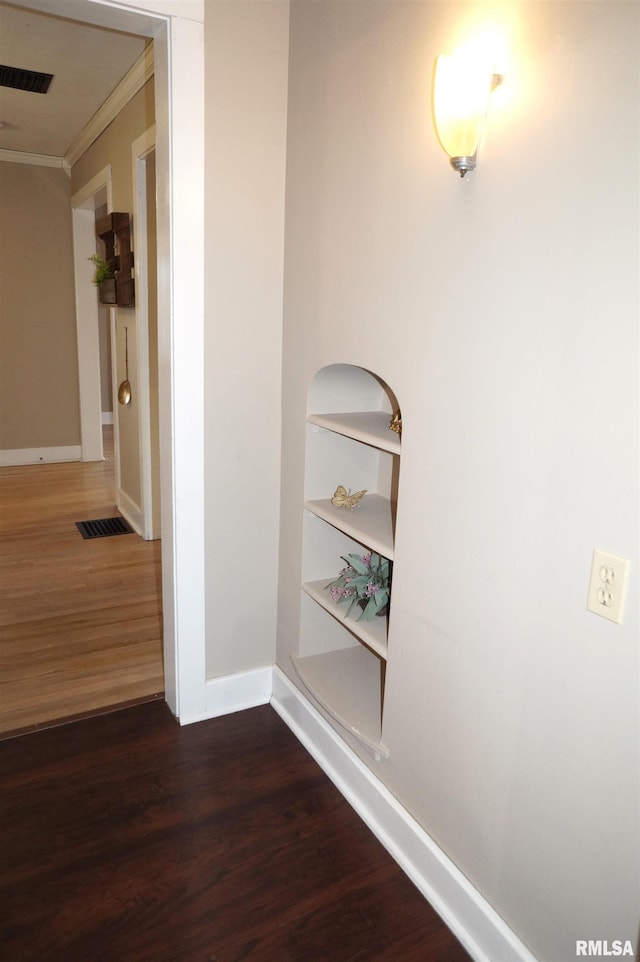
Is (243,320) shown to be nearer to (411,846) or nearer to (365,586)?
(365,586)

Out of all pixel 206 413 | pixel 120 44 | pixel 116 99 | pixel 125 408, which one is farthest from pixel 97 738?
pixel 116 99

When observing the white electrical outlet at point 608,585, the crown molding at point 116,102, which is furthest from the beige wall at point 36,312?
the white electrical outlet at point 608,585

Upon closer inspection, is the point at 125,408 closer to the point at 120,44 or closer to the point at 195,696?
the point at 120,44

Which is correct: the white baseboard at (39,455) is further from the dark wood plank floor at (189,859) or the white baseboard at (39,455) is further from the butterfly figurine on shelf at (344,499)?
the butterfly figurine on shelf at (344,499)

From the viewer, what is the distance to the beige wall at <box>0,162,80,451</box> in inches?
221

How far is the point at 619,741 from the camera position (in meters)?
1.19

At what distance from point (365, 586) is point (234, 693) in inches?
30.5

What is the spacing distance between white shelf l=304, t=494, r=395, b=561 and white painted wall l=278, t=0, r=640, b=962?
0.17 meters

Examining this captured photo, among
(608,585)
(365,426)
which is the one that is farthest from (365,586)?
(608,585)

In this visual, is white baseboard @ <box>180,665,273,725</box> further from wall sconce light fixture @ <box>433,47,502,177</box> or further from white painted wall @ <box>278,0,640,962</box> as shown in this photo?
wall sconce light fixture @ <box>433,47,502,177</box>

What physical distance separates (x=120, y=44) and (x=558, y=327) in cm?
305

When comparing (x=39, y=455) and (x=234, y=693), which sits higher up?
(x=39, y=455)

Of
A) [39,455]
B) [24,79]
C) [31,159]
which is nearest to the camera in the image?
[24,79]

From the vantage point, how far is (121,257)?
4.14 m
